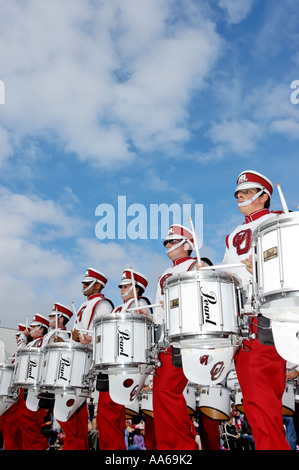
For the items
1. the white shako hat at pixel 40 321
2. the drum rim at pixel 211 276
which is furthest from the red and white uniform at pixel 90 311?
the drum rim at pixel 211 276

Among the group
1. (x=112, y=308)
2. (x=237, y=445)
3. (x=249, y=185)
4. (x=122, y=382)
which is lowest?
(x=237, y=445)

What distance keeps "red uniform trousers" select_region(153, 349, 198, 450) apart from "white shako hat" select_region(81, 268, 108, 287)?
137 inches

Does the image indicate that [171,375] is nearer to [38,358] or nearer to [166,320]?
[166,320]

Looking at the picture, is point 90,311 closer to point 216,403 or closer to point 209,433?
point 216,403

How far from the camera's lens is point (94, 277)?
914 cm

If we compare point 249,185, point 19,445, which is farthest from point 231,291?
point 19,445

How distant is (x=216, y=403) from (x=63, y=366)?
7.97 feet

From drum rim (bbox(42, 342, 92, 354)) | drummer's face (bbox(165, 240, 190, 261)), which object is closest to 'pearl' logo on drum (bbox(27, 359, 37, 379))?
drum rim (bbox(42, 342, 92, 354))

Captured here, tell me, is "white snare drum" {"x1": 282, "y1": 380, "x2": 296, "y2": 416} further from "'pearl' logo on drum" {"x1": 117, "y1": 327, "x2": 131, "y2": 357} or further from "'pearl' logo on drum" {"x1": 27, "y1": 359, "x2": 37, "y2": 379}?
"'pearl' logo on drum" {"x1": 27, "y1": 359, "x2": 37, "y2": 379}

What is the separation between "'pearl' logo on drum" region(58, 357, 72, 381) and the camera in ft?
23.1

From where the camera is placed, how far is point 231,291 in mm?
4621

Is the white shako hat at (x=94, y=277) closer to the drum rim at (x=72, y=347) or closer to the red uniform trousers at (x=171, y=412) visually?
the drum rim at (x=72, y=347)

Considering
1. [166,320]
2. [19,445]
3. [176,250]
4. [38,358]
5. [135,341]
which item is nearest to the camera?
[166,320]

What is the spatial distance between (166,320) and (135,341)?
123 cm
